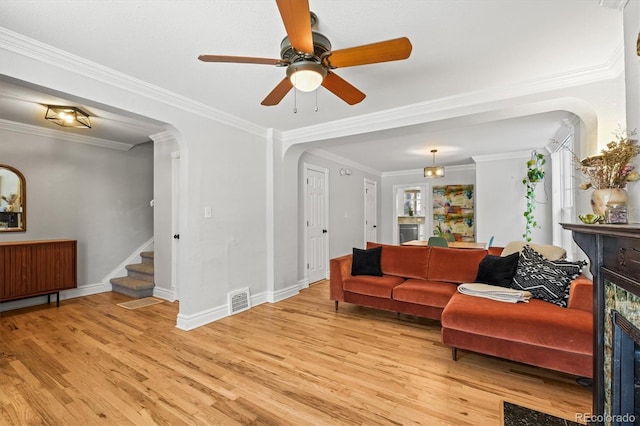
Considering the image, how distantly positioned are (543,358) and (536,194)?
14.1ft

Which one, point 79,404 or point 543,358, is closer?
point 79,404

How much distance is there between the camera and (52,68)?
7.28 ft

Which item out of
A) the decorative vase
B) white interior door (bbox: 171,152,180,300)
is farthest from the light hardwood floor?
the decorative vase

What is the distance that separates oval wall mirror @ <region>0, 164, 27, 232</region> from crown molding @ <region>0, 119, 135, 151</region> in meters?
0.53

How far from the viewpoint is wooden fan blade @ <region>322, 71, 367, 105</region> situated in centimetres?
201

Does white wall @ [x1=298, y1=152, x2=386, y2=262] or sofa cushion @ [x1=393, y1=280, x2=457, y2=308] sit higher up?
white wall @ [x1=298, y1=152, x2=386, y2=262]

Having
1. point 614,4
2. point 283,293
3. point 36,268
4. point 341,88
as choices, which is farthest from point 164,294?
point 614,4

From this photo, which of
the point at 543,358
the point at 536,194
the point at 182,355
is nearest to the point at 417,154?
the point at 536,194

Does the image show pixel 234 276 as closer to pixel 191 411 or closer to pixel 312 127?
pixel 191 411

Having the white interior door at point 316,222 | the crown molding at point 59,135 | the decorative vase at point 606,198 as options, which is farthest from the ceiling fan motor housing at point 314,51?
the crown molding at point 59,135

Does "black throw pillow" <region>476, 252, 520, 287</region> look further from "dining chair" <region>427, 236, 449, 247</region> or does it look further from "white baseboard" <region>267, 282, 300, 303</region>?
"white baseboard" <region>267, 282, 300, 303</region>

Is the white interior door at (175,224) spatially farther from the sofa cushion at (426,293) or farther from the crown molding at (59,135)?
the sofa cushion at (426,293)

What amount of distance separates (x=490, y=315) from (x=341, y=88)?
82.3 inches

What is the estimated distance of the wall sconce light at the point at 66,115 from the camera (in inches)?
134
